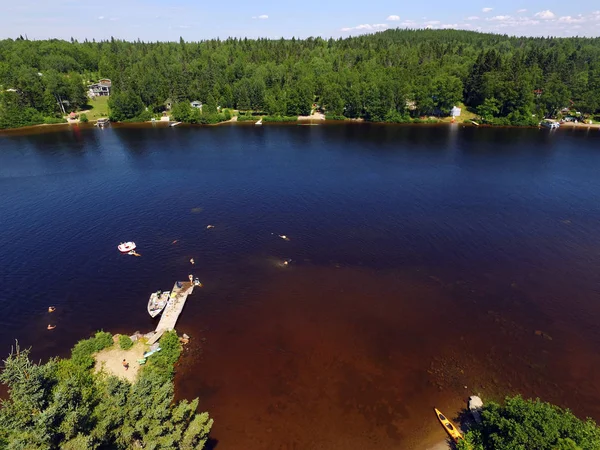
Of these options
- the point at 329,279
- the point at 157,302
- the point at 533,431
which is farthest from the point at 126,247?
the point at 533,431

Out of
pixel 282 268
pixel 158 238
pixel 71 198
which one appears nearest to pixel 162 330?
pixel 282 268

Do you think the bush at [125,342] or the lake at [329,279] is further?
the bush at [125,342]

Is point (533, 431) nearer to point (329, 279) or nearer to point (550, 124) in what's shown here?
point (329, 279)

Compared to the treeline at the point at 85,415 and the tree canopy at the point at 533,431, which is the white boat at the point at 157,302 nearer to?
the treeline at the point at 85,415

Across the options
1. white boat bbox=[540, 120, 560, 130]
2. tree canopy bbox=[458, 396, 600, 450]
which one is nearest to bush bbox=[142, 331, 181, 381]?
tree canopy bbox=[458, 396, 600, 450]

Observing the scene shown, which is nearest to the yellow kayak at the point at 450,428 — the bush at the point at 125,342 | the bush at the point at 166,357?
the bush at the point at 166,357

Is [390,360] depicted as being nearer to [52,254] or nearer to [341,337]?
[341,337]
